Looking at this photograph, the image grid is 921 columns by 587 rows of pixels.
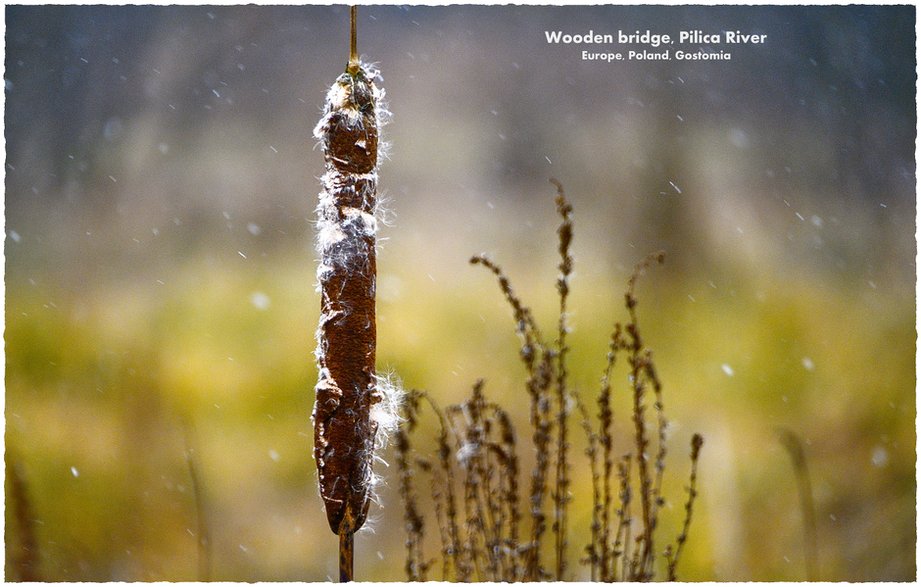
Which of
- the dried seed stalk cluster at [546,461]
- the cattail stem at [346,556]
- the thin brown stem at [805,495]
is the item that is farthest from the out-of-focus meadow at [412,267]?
the cattail stem at [346,556]

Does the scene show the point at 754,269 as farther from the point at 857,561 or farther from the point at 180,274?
the point at 180,274

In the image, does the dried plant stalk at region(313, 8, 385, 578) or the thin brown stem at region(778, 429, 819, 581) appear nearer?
the dried plant stalk at region(313, 8, 385, 578)

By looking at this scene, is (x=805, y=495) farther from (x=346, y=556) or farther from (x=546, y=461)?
(x=346, y=556)

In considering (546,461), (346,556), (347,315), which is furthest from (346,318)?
(546,461)

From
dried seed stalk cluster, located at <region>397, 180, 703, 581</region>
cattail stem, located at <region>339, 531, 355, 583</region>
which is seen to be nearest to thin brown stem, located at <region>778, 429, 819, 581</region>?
dried seed stalk cluster, located at <region>397, 180, 703, 581</region>

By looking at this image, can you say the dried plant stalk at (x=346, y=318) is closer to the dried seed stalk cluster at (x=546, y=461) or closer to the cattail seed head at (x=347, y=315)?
the cattail seed head at (x=347, y=315)

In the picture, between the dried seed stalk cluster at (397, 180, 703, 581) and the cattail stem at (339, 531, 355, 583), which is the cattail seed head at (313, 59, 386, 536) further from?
the dried seed stalk cluster at (397, 180, 703, 581)
